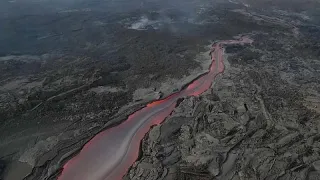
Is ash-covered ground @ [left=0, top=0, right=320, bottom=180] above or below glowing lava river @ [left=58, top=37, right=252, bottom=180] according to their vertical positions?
above

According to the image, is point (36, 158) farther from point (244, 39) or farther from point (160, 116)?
point (244, 39)

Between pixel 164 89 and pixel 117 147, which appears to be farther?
pixel 164 89

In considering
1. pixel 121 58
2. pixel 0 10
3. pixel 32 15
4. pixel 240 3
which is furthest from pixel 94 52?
pixel 240 3

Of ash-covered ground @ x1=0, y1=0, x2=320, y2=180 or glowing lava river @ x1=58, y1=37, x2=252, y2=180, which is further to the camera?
ash-covered ground @ x1=0, y1=0, x2=320, y2=180

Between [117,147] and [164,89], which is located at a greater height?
[164,89]
